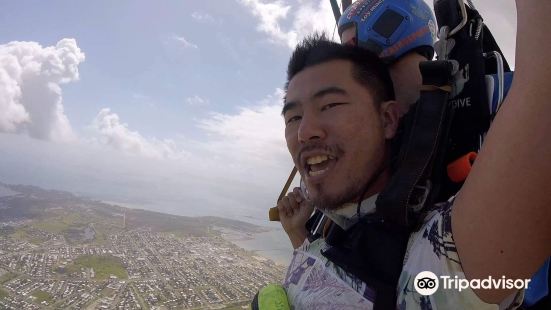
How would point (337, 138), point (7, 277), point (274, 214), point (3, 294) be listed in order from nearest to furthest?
point (337, 138) < point (274, 214) < point (3, 294) < point (7, 277)

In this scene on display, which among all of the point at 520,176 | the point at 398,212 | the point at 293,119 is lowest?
the point at 398,212

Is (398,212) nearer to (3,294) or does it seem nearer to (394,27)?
(394,27)

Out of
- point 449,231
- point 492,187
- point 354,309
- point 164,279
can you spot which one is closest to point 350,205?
point 354,309

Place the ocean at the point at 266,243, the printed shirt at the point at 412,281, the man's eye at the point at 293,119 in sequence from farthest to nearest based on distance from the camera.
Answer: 1. the ocean at the point at 266,243
2. the man's eye at the point at 293,119
3. the printed shirt at the point at 412,281

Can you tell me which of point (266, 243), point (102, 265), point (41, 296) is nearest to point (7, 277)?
point (41, 296)

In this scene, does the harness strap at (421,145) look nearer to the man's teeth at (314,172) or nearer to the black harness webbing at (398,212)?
the black harness webbing at (398,212)

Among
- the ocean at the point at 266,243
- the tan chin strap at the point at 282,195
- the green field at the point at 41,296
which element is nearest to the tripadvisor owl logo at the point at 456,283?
the tan chin strap at the point at 282,195

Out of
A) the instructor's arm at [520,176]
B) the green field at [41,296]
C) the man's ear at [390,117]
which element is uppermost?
the man's ear at [390,117]

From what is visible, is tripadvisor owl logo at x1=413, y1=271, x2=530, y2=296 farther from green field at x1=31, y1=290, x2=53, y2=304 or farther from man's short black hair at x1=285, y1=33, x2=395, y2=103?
green field at x1=31, y1=290, x2=53, y2=304
